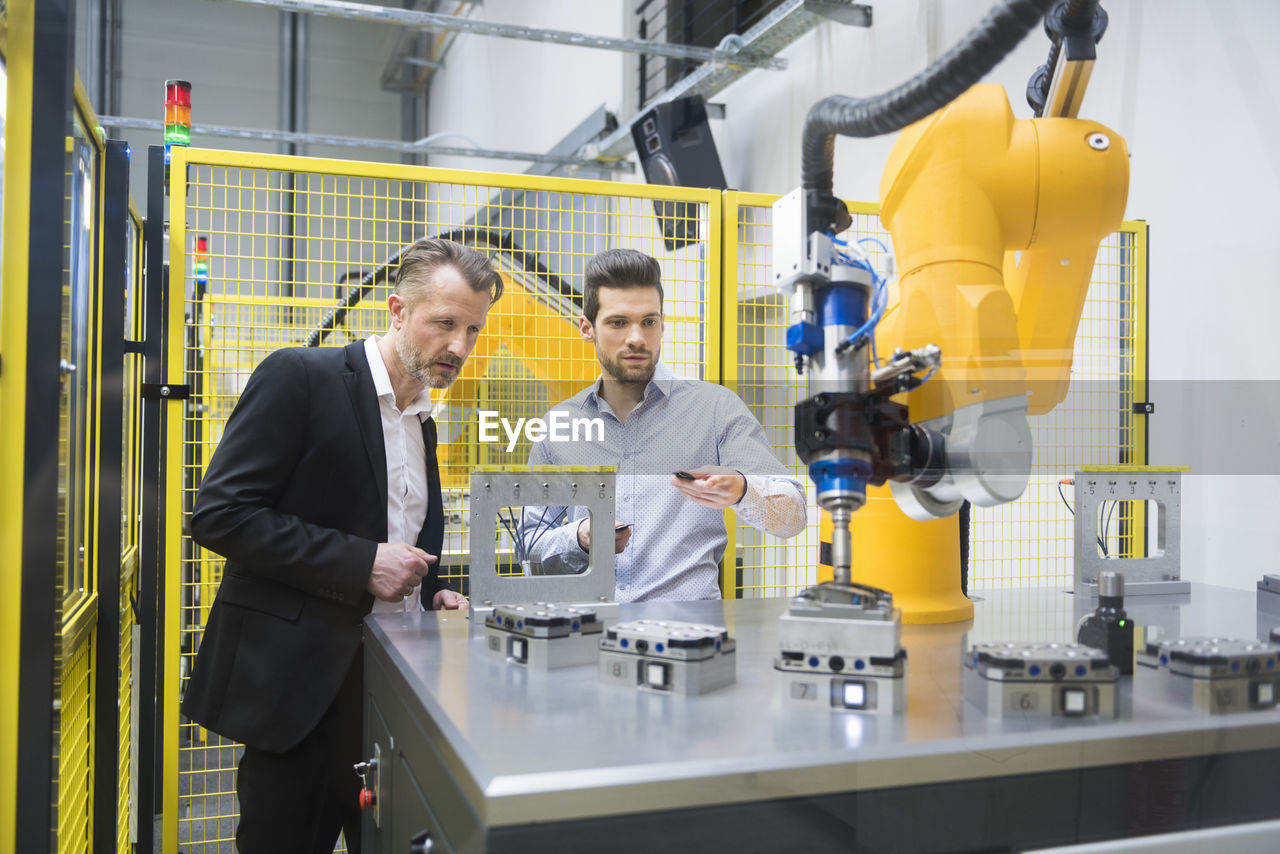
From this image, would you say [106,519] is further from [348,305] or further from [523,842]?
[523,842]

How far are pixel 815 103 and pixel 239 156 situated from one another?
1.45 m

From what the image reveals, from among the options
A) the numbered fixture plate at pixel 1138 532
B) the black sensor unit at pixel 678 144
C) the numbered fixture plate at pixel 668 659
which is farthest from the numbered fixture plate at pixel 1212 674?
the black sensor unit at pixel 678 144

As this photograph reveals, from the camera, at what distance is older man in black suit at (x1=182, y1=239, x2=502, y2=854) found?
4.99ft

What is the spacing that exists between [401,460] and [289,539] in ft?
0.80

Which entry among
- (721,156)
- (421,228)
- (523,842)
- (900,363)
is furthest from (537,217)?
(523,842)

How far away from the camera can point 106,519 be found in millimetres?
1723

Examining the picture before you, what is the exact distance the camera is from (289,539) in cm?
151

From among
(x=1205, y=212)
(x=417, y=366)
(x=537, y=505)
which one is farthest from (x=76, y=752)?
(x=1205, y=212)

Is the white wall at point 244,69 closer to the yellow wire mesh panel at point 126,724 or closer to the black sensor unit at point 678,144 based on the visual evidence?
the black sensor unit at point 678,144

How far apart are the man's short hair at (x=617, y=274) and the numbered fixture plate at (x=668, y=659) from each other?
1011 millimetres

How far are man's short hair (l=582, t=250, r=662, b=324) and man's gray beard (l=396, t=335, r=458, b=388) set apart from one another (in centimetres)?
33

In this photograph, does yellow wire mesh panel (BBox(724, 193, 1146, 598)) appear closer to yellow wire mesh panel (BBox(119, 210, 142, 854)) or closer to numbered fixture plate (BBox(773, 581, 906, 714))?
numbered fixture plate (BBox(773, 581, 906, 714))

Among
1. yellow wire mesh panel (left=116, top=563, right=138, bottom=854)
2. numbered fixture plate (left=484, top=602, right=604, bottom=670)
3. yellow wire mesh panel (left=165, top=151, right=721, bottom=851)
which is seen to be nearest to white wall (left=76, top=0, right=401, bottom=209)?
yellow wire mesh panel (left=165, top=151, right=721, bottom=851)

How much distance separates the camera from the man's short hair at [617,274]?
5.80 feet
